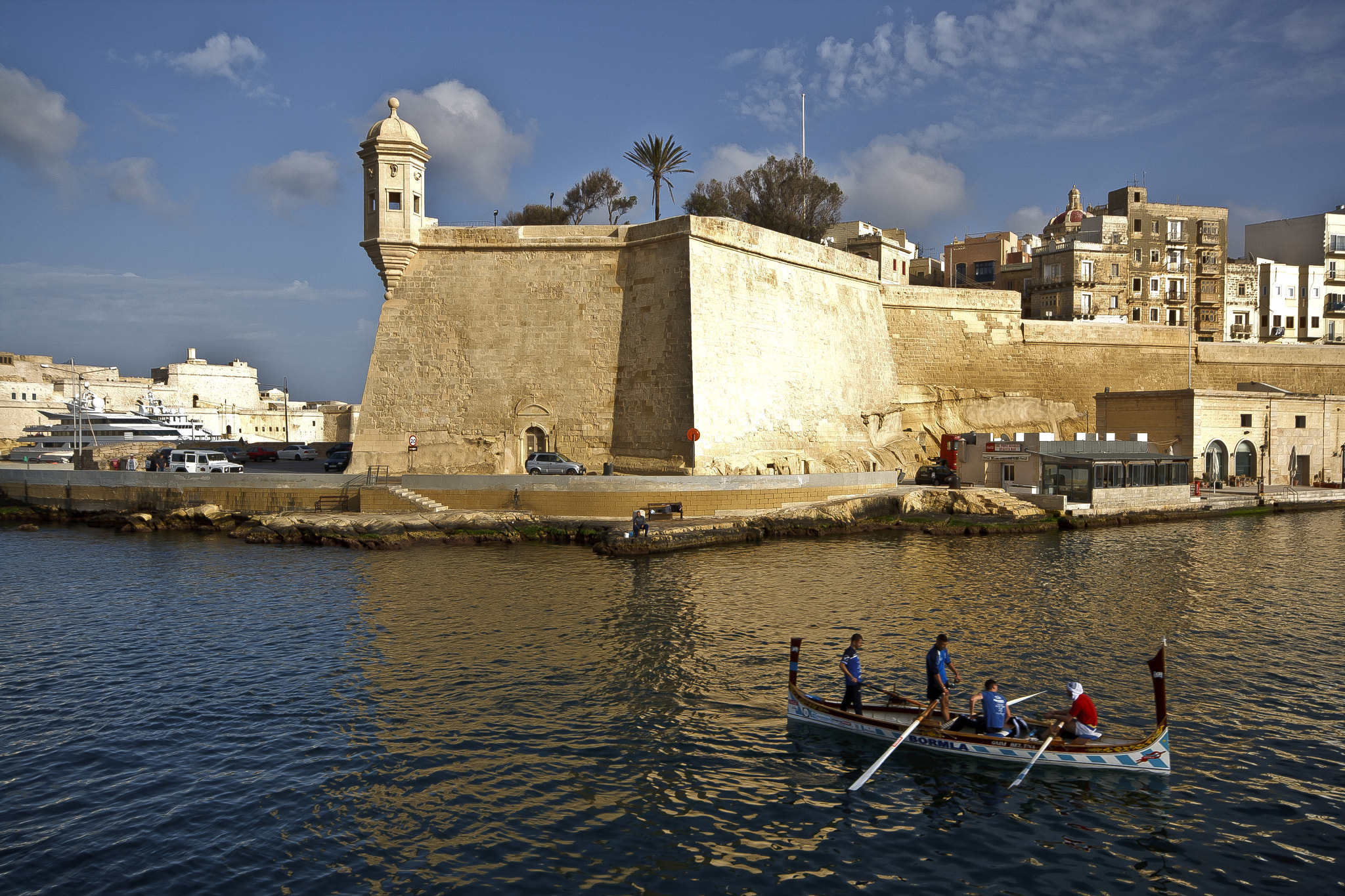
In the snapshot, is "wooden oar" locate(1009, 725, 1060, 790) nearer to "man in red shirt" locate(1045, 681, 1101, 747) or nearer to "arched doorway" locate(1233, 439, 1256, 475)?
"man in red shirt" locate(1045, 681, 1101, 747)

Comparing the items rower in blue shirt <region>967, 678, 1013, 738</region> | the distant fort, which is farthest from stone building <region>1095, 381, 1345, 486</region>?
rower in blue shirt <region>967, 678, 1013, 738</region>

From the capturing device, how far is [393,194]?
29.7m

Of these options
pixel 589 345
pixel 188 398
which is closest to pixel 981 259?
pixel 589 345

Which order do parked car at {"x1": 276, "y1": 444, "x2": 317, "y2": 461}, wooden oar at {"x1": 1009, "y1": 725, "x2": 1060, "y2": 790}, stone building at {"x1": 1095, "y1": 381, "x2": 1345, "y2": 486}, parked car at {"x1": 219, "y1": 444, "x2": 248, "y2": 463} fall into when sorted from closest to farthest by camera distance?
1. wooden oar at {"x1": 1009, "y1": 725, "x2": 1060, "y2": 790}
2. stone building at {"x1": 1095, "y1": 381, "x2": 1345, "y2": 486}
3. parked car at {"x1": 219, "y1": 444, "x2": 248, "y2": 463}
4. parked car at {"x1": 276, "y1": 444, "x2": 317, "y2": 461}

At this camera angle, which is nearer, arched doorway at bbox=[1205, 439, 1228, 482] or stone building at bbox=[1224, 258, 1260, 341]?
arched doorway at bbox=[1205, 439, 1228, 482]

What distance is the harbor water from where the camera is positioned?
8.21 meters

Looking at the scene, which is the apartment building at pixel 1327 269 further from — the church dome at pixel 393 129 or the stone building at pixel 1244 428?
the church dome at pixel 393 129

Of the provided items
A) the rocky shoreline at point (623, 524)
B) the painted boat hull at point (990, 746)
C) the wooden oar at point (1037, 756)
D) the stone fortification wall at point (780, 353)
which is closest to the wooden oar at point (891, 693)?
the painted boat hull at point (990, 746)

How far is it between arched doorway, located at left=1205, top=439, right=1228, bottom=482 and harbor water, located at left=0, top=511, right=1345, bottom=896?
1754cm

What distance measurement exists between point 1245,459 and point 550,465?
101 feet

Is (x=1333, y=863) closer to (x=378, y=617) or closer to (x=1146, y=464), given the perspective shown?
(x=378, y=617)

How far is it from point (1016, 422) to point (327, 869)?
1494 inches

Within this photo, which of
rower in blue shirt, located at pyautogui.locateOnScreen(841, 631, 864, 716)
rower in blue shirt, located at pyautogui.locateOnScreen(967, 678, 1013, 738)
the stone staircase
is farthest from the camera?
the stone staircase

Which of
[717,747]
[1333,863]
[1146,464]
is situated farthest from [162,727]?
[1146,464]
